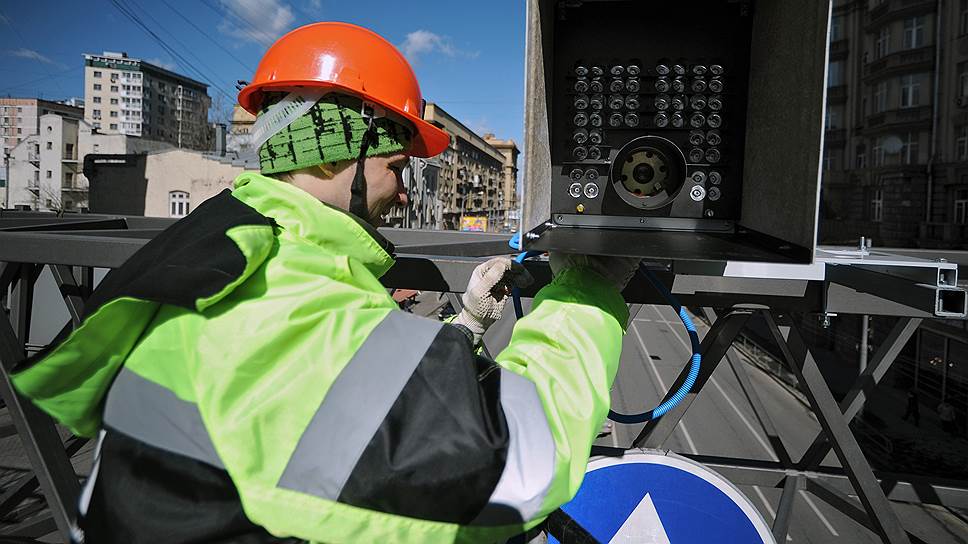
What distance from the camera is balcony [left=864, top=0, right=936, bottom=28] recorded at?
851 inches

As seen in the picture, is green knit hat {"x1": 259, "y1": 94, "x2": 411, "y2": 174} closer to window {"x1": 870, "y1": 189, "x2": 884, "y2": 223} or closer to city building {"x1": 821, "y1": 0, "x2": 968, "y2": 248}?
city building {"x1": 821, "y1": 0, "x2": 968, "y2": 248}

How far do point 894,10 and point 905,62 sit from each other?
215cm

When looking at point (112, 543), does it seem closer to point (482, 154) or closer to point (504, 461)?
point (504, 461)

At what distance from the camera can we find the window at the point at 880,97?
23.1m

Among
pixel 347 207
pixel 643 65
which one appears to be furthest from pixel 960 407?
pixel 347 207

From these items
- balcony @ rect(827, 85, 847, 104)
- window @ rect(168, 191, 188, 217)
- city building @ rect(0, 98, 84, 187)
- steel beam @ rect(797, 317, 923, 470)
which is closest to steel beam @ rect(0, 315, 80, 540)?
steel beam @ rect(797, 317, 923, 470)

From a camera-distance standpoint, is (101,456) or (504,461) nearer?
(504,461)

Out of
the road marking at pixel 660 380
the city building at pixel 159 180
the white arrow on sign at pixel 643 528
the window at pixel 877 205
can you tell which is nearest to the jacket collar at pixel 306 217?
the white arrow on sign at pixel 643 528

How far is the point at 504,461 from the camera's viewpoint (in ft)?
3.78

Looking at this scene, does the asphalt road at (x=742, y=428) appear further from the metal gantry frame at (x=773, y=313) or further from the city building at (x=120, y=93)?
the city building at (x=120, y=93)

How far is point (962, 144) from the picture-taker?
67.7 feet

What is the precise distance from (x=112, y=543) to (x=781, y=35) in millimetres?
2406

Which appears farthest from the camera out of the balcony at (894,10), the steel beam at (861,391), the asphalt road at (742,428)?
the balcony at (894,10)

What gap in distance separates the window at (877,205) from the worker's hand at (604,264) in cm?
2611
